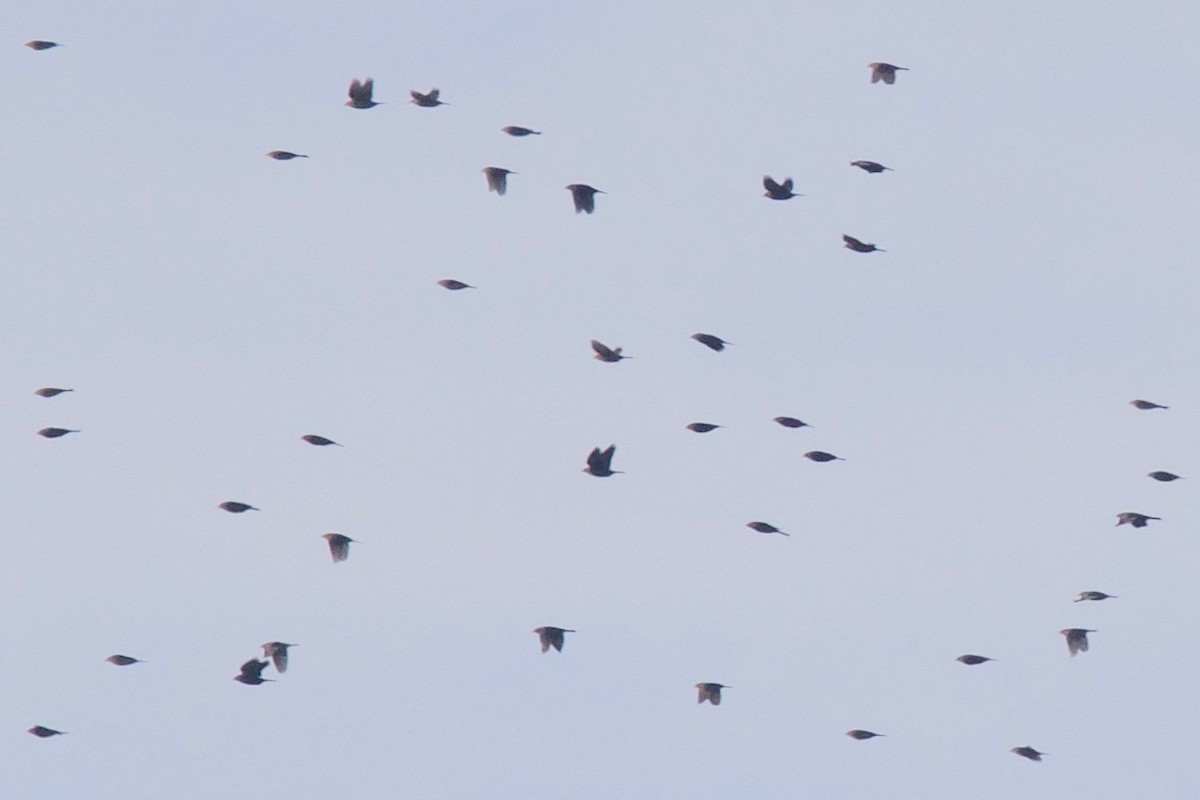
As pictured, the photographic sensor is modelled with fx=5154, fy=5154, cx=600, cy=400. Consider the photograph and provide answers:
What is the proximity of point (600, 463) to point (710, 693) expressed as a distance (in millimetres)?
7720

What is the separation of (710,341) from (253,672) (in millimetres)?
13172

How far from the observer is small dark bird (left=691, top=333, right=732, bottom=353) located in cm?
12006

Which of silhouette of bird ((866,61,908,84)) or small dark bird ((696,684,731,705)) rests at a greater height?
silhouette of bird ((866,61,908,84))

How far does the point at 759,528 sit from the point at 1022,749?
8.11m

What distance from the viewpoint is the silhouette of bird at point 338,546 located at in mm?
119062

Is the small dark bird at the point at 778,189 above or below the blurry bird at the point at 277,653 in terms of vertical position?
above

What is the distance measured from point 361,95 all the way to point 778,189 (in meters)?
9.91

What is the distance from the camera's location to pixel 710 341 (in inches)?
4742

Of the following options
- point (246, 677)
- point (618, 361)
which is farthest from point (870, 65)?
point (246, 677)

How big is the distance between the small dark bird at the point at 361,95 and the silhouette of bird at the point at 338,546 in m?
9.98

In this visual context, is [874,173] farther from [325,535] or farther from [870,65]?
[325,535]

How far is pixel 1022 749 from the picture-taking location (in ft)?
396

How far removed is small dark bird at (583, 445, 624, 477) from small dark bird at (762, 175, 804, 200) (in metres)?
6.84

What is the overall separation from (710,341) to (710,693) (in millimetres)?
8733
